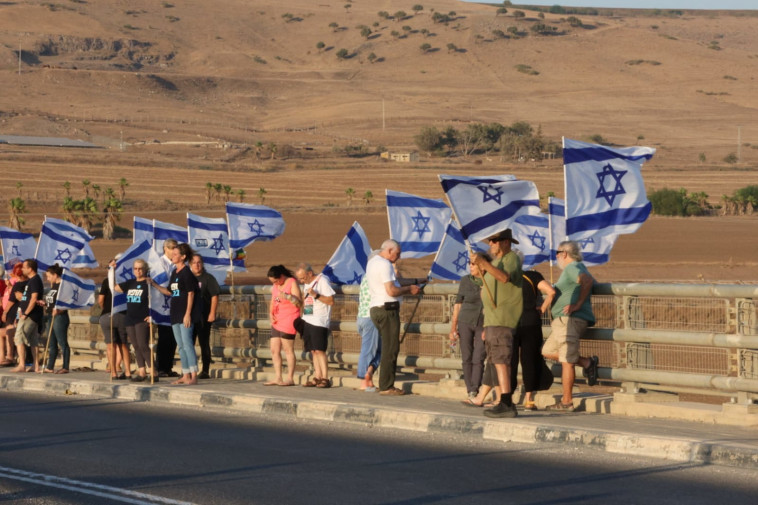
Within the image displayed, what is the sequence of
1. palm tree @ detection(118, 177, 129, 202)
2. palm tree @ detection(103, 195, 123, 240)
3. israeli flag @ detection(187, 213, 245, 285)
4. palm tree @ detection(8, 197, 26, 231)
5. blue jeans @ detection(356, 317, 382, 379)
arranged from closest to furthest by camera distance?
blue jeans @ detection(356, 317, 382, 379), israeli flag @ detection(187, 213, 245, 285), palm tree @ detection(103, 195, 123, 240), palm tree @ detection(8, 197, 26, 231), palm tree @ detection(118, 177, 129, 202)

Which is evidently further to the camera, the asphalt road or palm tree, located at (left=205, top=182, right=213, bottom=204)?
palm tree, located at (left=205, top=182, right=213, bottom=204)

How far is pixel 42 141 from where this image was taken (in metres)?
115

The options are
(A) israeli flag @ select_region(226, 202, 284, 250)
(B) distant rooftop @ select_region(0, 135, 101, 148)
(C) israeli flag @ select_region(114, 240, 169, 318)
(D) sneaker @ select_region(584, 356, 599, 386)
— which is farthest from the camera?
(B) distant rooftop @ select_region(0, 135, 101, 148)

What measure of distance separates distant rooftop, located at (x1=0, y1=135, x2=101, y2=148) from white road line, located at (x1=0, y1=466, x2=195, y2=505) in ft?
346

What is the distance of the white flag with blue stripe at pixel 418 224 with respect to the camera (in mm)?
17516

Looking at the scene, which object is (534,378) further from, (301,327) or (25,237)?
(25,237)

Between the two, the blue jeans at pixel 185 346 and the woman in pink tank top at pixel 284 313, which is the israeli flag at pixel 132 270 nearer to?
the blue jeans at pixel 185 346

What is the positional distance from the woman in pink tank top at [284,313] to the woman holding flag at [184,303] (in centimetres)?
101

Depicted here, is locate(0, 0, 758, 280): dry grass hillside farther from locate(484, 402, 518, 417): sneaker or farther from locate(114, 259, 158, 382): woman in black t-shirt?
locate(484, 402, 518, 417): sneaker

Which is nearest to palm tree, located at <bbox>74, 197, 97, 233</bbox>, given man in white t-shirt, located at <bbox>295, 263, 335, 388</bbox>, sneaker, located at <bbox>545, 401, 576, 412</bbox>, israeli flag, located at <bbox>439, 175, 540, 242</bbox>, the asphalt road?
man in white t-shirt, located at <bbox>295, 263, 335, 388</bbox>

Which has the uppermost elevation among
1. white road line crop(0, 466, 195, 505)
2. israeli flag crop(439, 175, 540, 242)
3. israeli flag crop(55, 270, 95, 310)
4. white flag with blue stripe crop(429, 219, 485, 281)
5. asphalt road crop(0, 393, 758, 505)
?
Result: israeli flag crop(439, 175, 540, 242)

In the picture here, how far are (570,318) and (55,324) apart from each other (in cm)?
894

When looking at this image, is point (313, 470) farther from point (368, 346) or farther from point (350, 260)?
point (350, 260)

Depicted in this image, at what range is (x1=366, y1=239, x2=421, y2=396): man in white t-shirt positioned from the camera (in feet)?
47.0
